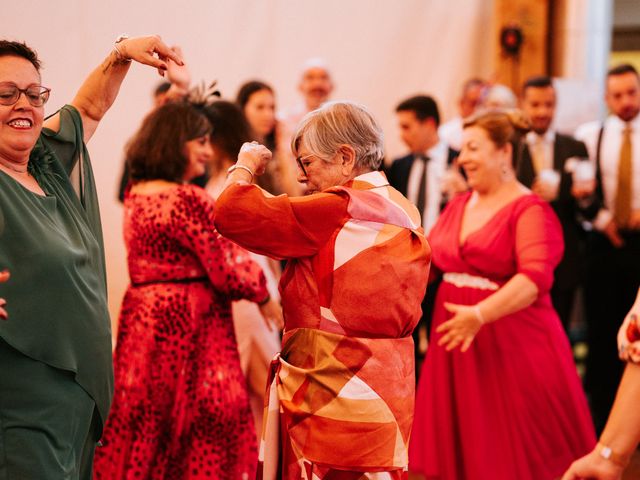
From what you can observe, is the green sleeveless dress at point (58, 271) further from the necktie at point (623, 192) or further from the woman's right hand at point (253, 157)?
the necktie at point (623, 192)

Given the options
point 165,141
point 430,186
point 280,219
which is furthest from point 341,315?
point 430,186

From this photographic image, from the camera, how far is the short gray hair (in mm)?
2205

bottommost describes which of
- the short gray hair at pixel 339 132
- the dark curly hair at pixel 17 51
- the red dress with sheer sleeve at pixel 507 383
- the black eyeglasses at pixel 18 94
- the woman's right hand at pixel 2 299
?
the red dress with sheer sleeve at pixel 507 383

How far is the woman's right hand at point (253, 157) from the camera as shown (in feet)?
7.30

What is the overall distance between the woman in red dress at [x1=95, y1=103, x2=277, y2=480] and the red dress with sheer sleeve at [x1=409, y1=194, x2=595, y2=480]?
799 millimetres

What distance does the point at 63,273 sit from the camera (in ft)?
6.82

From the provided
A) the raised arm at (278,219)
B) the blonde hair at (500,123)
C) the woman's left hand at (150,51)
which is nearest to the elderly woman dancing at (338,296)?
the raised arm at (278,219)

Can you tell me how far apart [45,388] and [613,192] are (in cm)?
360

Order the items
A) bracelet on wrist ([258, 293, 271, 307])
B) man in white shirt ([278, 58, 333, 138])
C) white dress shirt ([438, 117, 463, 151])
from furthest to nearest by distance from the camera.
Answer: white dress shirt ([438, 117, 463, 151]) < man in white shirt ([278, 58, 333, 138]) < bracelet on wrist ([258, 293, 271, 307])

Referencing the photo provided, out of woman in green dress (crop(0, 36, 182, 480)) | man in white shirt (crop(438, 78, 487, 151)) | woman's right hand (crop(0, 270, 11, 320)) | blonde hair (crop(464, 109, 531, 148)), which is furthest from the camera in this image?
man in white shirt (crop(438, 78, 487, 151))

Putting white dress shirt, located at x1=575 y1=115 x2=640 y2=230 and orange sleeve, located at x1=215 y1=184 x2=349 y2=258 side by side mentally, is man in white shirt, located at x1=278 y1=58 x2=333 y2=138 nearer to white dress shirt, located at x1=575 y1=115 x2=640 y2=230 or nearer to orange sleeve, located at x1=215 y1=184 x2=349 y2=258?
white dress shirt, located at x1=575 y1=115 x2=640 y2=230

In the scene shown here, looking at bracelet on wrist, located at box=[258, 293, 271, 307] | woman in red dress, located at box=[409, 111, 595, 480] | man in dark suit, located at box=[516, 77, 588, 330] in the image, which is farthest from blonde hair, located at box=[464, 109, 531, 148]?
man in dark suit, located at box=[516, 77, 588, 330]

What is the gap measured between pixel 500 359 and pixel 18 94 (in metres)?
2.05

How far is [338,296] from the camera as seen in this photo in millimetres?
2141
